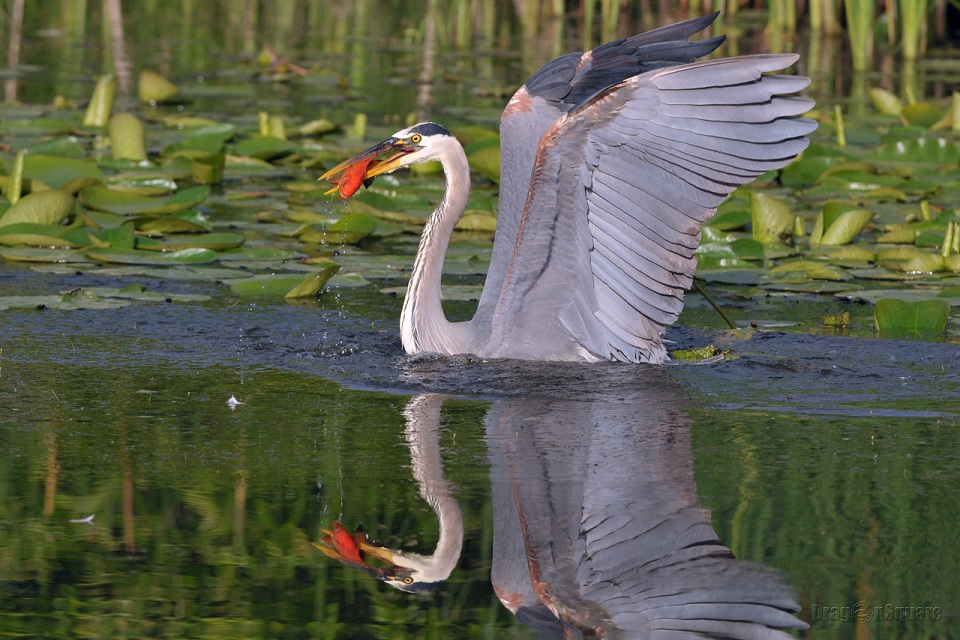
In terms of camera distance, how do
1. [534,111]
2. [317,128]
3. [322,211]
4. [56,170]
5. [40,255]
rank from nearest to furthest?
[534,111]
[40,255]
[322,211]
[56,170]
[317,128]

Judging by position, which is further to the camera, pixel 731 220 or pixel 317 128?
pixel 317 128

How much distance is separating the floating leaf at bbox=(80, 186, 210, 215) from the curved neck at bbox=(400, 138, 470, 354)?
84.9 inches

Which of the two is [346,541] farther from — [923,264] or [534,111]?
[923,264]

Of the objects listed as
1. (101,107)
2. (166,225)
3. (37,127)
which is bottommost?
(166,225)

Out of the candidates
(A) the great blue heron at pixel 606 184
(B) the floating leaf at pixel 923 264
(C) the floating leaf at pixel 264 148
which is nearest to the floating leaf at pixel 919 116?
(B) the floating leaf at pixel 923 264

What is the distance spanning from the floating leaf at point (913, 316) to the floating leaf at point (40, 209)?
3965mm

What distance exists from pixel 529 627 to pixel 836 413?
2071mm

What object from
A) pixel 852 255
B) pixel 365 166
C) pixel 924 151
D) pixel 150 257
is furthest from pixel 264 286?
pixel 924 151

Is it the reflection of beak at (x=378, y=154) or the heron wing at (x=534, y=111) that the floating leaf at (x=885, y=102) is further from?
the reflection of beak at (x=378, y=154)

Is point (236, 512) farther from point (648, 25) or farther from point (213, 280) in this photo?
point (648, 25)

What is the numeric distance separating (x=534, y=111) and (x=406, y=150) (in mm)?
551

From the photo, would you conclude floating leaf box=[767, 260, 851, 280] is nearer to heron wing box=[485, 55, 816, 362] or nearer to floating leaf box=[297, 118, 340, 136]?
heron wing box=[485, 55, 816, 362]

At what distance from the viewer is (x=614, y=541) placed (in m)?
3.54

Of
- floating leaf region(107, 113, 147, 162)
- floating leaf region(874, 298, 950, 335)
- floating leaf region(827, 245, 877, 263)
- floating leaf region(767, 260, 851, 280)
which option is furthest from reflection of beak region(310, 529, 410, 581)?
floating leaf region(107, 113, 147, 162)
